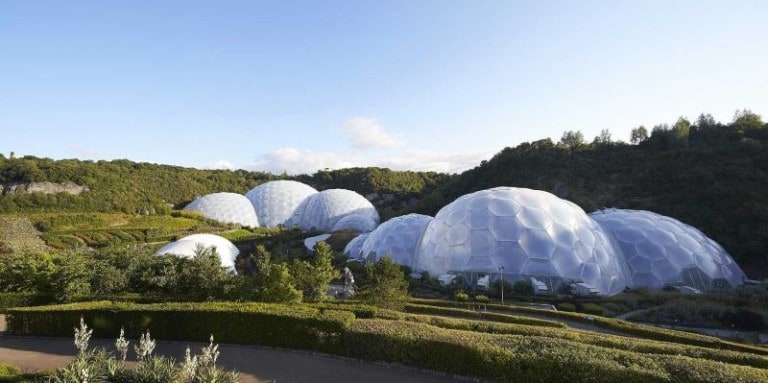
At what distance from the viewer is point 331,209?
200ft

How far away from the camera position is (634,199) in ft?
137

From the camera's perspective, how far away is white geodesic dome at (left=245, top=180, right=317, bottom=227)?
212 ft

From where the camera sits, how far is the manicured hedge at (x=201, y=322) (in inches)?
465

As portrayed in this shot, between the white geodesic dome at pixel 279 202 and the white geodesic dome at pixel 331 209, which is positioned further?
the white geodesic dome at pixel 279 202

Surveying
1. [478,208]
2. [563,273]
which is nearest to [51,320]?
[478,208]

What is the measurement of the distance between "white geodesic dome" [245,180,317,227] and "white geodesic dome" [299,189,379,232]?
269cm

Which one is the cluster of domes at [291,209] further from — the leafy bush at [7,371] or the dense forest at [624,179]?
the leafy bush at [7,371]

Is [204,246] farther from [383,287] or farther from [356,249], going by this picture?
[383,287]

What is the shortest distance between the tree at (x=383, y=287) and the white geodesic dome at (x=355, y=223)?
125ft

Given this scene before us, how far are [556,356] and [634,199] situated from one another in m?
39.9

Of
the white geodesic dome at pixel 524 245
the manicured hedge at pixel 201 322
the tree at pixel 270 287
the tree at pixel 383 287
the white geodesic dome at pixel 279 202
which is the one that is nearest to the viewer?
the manicured hedge at pixel 201 322

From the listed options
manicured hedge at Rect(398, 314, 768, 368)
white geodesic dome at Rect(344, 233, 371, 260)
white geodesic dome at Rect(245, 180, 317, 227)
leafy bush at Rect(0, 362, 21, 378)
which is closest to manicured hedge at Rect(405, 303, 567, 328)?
manicured hedge at Rect(398, 314, 768, 368)

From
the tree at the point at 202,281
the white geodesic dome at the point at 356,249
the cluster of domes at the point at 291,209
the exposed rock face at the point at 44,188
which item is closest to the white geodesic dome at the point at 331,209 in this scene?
the cluster of domes at the point at 291,209

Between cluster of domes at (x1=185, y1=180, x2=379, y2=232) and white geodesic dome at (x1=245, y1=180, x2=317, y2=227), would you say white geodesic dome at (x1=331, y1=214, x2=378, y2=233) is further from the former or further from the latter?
white geodesic dome at (x1=245, y1=180, x2=317, y2=227)
